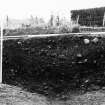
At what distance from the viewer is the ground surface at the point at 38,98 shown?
3660 mm

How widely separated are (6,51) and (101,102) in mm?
2577

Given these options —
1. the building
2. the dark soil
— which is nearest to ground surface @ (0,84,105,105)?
the dark soil

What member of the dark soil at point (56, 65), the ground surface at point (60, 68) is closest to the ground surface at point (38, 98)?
the ground surface at point (60, 68)

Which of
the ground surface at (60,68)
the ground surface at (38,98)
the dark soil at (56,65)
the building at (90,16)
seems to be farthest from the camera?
the building at (90,16)

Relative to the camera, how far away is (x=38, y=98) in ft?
13.0

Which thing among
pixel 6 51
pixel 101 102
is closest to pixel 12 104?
pixel 101 102

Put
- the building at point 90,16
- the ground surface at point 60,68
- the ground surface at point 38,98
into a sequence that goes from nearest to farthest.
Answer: the ground surface at point 38,98 < the ground surface at point 60,68 < the building at point 90,16

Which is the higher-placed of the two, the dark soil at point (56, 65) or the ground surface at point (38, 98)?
the dark soil at point (56, 65)

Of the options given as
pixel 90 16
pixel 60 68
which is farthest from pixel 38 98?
pixel 90 16

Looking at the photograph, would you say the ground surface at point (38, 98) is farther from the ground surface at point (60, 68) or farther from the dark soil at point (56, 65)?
the dark soil at point (56, 65)

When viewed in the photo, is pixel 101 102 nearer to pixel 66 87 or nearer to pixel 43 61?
pixel 66 87

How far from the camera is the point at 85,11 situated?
A: 22.9 ft

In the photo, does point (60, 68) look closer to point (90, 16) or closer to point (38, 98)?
point (38, 98)

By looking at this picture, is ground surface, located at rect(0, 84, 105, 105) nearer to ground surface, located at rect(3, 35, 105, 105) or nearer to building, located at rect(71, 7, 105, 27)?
ground surface, located at rect(3, 35, 105, 105)
